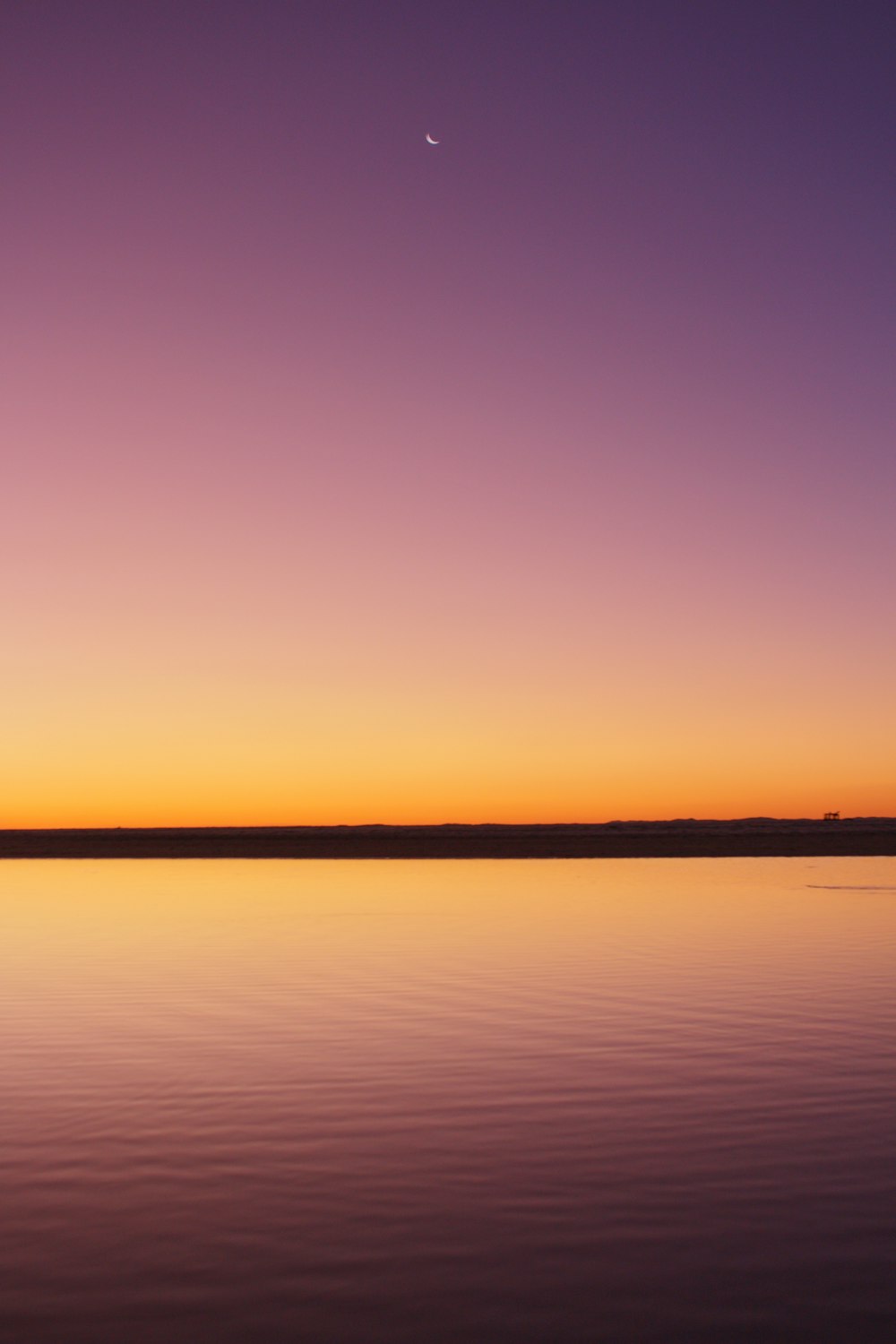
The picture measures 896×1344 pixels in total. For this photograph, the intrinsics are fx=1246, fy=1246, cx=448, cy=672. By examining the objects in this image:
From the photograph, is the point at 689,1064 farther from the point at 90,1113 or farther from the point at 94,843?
the point at 94,843

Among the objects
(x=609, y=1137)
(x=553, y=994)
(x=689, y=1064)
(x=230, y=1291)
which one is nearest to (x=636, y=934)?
(x=553, y=994)

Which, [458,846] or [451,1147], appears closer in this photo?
[451,1147]

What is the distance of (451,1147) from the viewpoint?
10984 mm

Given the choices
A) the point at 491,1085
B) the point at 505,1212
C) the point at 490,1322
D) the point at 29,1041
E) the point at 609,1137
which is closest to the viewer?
the point at 490,1322

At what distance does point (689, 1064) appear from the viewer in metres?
14.6

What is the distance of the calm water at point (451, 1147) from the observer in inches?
290

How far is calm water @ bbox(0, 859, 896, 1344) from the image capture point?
737 cm

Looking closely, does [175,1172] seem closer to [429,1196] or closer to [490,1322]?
[429,1196]

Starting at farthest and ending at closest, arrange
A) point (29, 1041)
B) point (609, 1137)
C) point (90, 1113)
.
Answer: point (29, 1041), point (90, 1113), point (609, 1137)

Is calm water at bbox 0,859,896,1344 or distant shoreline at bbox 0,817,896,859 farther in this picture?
distant shoreline at bbox 0,817,896,859

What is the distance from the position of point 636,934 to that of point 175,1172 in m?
20.9

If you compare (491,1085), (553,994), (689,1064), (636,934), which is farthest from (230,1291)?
(636,934)

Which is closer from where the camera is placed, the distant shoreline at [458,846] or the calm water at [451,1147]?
the calm water at [451,1147]

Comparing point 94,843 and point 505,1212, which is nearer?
point 505,1212
